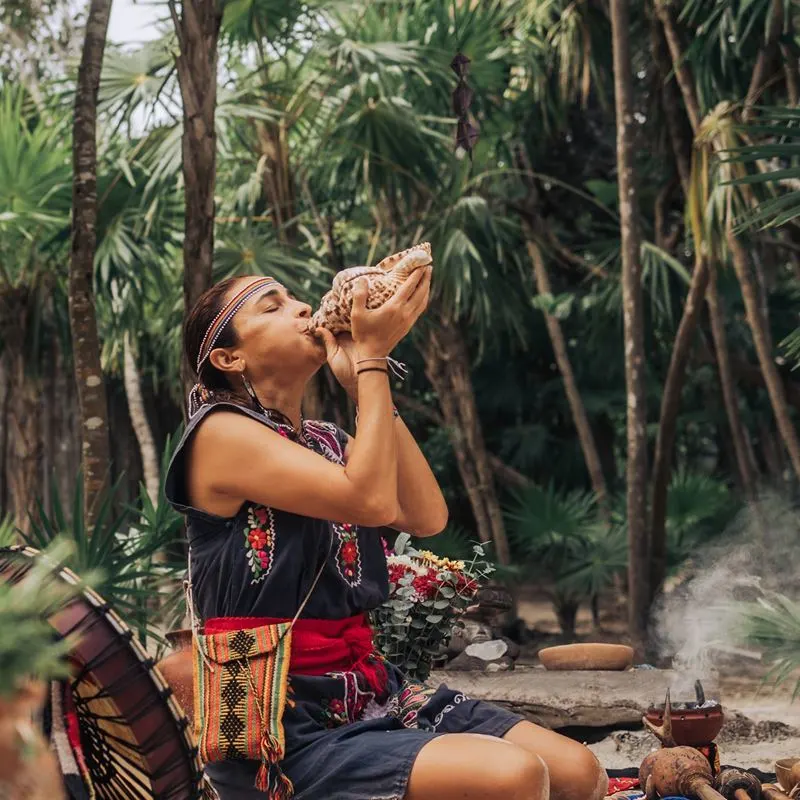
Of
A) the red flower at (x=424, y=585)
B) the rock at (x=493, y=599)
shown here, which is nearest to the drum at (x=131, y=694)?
the red flower at (x=424, y=585)

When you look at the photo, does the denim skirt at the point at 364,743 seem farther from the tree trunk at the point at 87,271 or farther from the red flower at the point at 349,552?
the tree trunk at the point at 87,271

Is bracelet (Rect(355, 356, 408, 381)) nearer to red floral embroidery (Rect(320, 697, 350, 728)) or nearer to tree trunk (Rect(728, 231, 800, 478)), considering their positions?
red floral embroidery (Rect(320, 697, 350, 728))

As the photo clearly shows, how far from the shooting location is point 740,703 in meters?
6.27

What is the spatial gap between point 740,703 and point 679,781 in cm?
333

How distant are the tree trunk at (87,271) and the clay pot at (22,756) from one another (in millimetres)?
4118

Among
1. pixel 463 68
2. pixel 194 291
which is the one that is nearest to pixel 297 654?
pixel 194 291

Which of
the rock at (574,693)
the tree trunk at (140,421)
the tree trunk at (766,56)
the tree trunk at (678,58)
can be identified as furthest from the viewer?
the tree trunk at (140,421)

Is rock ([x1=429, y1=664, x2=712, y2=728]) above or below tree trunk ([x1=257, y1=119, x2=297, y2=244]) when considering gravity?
below

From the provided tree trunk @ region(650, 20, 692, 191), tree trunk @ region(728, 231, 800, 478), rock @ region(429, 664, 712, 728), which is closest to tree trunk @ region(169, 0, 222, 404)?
rock @ region(429, 664, 712, 728)

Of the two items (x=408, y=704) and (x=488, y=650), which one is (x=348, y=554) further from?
(x=488, y=650)

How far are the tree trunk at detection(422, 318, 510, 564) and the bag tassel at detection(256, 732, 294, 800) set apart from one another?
6646mm

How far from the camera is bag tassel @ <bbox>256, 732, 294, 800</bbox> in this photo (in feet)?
6.86

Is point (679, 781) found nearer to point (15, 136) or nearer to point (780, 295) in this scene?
point (15, 136)

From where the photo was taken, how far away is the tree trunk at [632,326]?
22.7 feet
